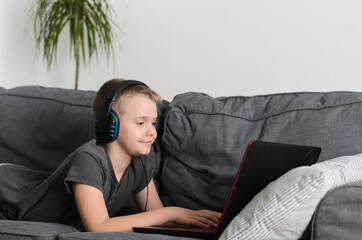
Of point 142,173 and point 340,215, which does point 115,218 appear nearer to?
point 142,173

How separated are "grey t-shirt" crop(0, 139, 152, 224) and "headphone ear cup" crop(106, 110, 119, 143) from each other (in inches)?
3.6

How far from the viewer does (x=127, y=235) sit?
1.27m

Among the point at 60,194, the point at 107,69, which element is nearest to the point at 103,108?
the point at 60,194

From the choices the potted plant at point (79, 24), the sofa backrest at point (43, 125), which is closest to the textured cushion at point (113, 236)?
the sofa backrest at point (43, 125)

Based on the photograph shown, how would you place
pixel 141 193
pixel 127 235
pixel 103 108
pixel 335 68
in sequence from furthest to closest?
pixel 335 68
pixel 141 193
pixel 103 108
pixel 127 235

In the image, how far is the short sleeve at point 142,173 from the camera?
1.76 meters

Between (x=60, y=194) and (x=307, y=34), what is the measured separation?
4.97 feet

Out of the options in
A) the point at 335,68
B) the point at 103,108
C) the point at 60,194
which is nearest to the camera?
the point at 103,108

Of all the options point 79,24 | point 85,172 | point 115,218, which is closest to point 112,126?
point 85,172

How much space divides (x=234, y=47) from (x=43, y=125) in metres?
1.17

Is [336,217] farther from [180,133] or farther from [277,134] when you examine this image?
[180,133]

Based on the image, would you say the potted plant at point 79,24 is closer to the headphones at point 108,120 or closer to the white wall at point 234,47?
the white wall at point 234,47

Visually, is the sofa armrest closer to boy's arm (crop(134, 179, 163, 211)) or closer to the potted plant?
boy's arm (crop(134, 179, 163, 211))

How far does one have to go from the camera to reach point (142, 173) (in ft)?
5.82
